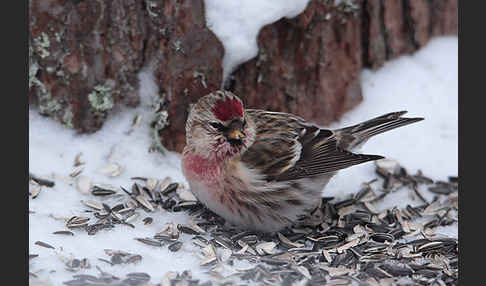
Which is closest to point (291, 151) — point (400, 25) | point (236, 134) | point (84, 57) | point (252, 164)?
point (252, 164)

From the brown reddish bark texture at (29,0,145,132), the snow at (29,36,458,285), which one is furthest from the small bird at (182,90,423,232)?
the brown reddish bark texture at (29,0,145,132)

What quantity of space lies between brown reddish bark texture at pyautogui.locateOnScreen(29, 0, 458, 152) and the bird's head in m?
0.57

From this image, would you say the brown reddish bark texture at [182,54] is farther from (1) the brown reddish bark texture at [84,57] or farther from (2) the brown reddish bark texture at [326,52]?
(2) the brown reddish bark texture at [326,52]

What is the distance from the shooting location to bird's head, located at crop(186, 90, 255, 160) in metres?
3.81

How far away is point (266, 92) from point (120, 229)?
1488mm

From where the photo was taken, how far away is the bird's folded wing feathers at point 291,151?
3920mm

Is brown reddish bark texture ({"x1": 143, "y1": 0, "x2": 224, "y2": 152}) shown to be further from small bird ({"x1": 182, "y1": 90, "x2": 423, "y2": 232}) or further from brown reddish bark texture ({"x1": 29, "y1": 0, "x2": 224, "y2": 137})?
small bird ({"x1": 182, "y1": 90, "x2": 423, "y2": 232})

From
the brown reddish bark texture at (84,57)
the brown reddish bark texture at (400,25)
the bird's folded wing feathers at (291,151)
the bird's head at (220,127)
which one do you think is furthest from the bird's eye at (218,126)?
the brown reddish bark texture at (400,25)

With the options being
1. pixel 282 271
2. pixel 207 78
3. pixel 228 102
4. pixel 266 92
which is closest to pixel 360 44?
pixel 266 92

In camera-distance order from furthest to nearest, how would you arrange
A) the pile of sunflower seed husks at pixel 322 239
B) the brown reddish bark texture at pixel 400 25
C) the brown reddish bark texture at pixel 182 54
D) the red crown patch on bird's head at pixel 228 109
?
the brown reddish bark texture at pixel 400 25 < the brown reddish bark texture at pixel 182 54 < the red crown patch on bird's head at pixel 228 109 < the pile of sunflower seed husks at pixel 322 239

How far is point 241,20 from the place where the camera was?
4398 mm

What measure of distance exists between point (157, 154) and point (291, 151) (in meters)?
1.03

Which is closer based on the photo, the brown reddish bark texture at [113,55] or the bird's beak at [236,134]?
the bird's beak at [236,134]

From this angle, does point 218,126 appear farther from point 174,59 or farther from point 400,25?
point 400,25
